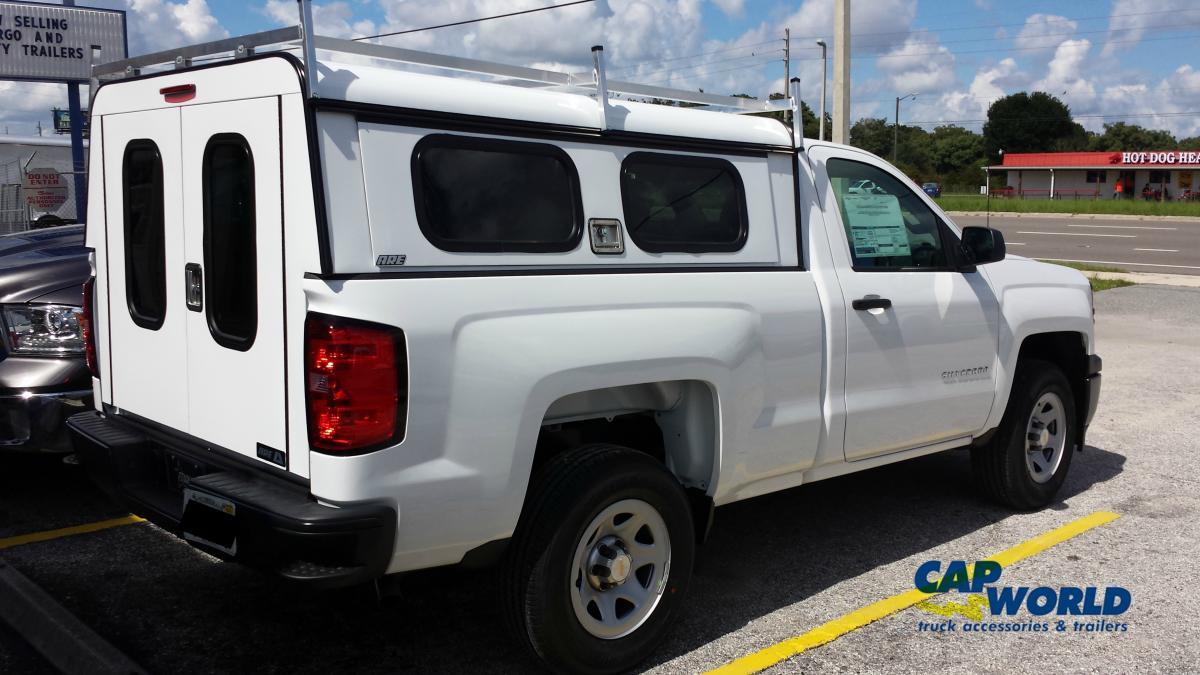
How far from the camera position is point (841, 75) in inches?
493

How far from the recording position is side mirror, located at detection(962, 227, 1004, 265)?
5.23 m

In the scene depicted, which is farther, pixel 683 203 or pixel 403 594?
pixel 403 594

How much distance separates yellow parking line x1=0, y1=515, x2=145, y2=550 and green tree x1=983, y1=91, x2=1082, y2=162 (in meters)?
110

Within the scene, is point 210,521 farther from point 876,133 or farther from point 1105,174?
point 876,133

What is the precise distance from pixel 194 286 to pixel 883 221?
9.89ft

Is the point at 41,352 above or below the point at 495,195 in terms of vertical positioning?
below

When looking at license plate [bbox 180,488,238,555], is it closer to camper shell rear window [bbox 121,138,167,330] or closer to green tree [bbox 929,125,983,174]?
camper shell rear window [bbox 121,138,167,330]

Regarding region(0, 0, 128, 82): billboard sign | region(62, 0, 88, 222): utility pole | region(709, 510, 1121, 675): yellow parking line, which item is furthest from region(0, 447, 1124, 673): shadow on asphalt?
region(0, 0, 128, 82): billboard sign

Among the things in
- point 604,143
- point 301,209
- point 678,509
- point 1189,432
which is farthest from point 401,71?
point 1189,432

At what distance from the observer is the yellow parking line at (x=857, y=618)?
392cm

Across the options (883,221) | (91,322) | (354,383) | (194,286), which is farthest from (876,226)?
(91,322)

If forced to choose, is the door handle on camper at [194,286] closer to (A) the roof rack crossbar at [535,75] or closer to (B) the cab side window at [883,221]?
(A) the roof rack crossbar at [535,75]

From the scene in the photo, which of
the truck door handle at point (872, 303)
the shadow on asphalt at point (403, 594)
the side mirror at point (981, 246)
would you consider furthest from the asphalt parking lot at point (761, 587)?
the side mirror at point (981, 246)

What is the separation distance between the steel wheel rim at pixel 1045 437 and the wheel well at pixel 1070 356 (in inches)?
7.0
